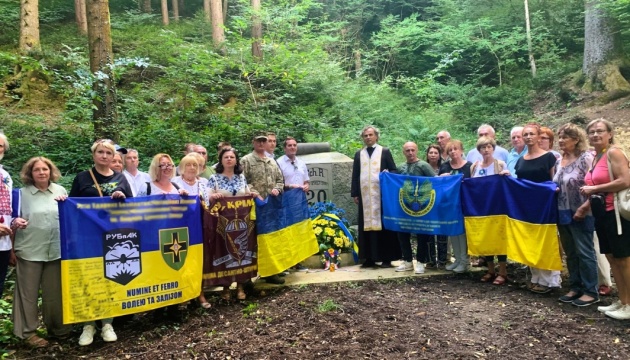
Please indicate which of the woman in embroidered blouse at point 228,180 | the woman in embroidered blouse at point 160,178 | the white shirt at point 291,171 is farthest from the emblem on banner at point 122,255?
the white shirt at point 291,171

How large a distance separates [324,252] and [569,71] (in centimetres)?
1288

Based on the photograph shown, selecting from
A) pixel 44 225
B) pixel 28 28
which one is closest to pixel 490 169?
pixel 44 225

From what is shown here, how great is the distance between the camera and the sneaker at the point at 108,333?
379 centimetres

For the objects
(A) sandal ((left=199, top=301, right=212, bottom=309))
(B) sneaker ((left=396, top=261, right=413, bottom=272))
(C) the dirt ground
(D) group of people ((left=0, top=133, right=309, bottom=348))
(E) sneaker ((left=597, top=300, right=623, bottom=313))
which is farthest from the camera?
(B) sneaker ((left=396, top=261, right=413, bottom=272))

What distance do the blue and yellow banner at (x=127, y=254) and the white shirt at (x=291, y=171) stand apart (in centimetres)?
165

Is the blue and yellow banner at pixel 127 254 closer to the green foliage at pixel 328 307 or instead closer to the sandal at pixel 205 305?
the sandal at pixel 205 305

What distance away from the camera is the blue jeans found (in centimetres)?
429

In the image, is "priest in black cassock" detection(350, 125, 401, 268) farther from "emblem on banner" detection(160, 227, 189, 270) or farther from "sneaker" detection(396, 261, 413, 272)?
"emblem on banner" detection(160, 227, 189, 270)

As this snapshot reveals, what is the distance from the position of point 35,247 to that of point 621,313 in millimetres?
5425

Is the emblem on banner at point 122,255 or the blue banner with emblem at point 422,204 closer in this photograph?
the emblem on banner at point 122,255

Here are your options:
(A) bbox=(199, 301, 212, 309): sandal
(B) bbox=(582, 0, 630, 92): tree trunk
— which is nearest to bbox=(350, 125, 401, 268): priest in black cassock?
(A) bbox=(199, 301, 212, 309): sandal

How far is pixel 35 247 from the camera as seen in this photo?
12.0 feet

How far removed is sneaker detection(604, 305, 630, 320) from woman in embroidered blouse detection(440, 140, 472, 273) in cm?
179

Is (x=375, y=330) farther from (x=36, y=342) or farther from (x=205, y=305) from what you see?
(x=36, y=342)
